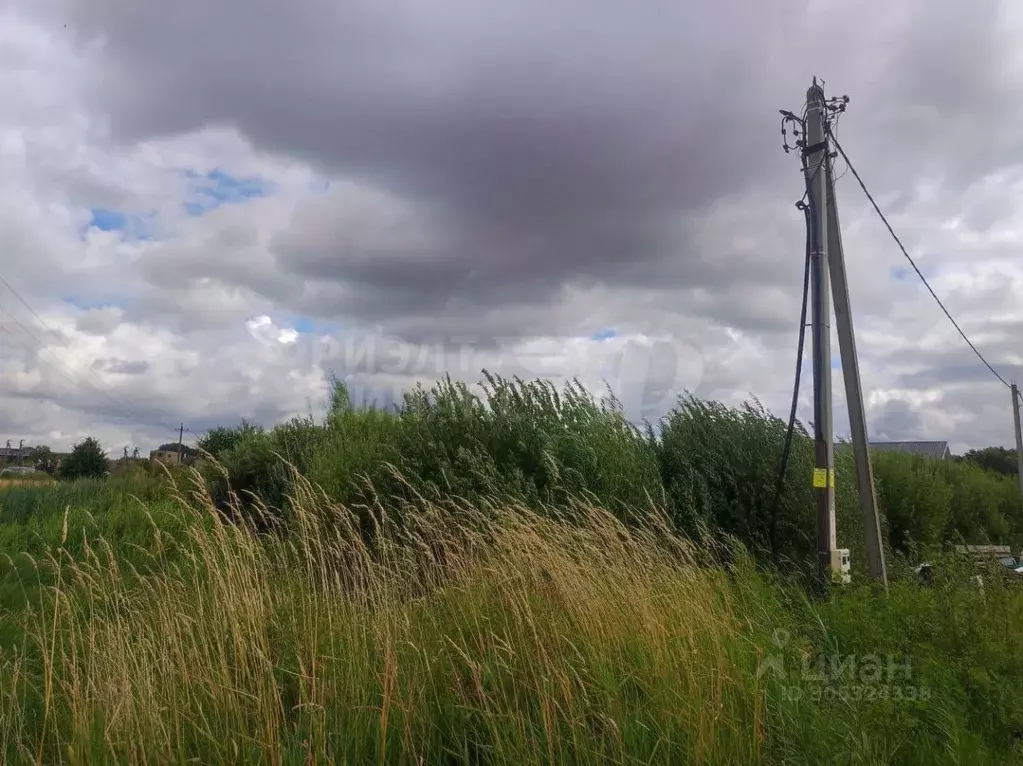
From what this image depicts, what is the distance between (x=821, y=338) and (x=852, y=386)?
0.60 meters

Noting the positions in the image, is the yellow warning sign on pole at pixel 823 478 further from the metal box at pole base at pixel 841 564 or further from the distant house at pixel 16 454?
the distant house at pixel 16 454

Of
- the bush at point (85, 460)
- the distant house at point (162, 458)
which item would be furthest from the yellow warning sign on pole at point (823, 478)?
the bush at point (85, 460)

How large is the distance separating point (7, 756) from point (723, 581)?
5203 mm

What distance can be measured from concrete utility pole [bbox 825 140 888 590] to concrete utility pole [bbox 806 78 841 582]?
101mm

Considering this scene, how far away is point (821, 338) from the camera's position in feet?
27.5

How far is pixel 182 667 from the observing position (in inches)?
176

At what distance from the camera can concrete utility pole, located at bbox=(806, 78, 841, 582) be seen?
7.98 m

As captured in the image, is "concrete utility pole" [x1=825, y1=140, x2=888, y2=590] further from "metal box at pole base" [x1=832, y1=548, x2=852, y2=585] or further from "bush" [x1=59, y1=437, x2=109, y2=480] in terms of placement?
"bush" [x1=59, y1=437, x2=109, y2=480]

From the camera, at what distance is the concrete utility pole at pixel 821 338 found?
314 inches

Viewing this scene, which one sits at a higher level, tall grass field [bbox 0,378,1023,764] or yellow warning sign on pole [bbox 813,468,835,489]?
yellow warning sign on pole [bbox 813,468,835,489]

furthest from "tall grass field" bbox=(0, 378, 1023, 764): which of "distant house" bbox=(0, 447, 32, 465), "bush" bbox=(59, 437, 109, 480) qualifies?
"distant house" bbox=(0, 447, 32, 465)

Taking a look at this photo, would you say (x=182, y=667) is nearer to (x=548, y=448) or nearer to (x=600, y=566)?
(x=600, y=566)

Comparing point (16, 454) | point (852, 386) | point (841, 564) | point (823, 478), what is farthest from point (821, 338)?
point (16, 454)

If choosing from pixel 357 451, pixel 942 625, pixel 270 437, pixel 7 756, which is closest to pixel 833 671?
pixel 942 625
